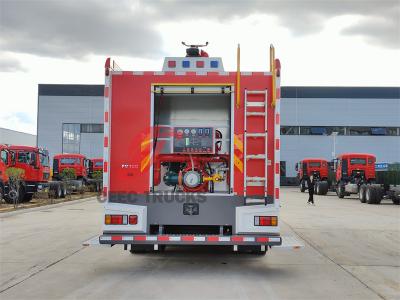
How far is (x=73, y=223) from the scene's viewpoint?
16312mm

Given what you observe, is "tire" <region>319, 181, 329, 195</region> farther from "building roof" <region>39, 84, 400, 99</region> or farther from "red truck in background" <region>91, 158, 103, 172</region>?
"building roof" <region>39, 84, 400, 99</region>

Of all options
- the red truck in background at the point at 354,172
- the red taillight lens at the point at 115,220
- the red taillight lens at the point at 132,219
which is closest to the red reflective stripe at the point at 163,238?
the red taillight lens at the point at 132,219

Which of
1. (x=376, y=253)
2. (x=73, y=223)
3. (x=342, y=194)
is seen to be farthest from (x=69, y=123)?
(x=376, y=253)

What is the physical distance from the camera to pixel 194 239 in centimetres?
767

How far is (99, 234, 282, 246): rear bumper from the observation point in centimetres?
767

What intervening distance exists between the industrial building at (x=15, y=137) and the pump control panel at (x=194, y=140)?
6946 centimetres

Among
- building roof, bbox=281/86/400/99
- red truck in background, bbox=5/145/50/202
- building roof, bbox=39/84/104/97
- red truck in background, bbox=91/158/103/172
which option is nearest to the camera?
red truck in background, bbox=5/145/50/202

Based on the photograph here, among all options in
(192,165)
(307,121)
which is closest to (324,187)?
(307,121)

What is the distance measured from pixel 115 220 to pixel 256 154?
2380 millimetres

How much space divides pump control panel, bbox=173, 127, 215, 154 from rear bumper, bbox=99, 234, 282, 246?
137cm

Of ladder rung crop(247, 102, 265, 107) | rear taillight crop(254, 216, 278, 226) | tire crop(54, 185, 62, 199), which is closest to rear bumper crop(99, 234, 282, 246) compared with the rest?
rear taillight crop(254, 216, 278, 226)

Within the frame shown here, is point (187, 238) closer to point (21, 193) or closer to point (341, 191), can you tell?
point (21, 193)

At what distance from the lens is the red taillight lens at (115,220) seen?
7.87 meters

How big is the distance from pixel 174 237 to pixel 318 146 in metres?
57.3
